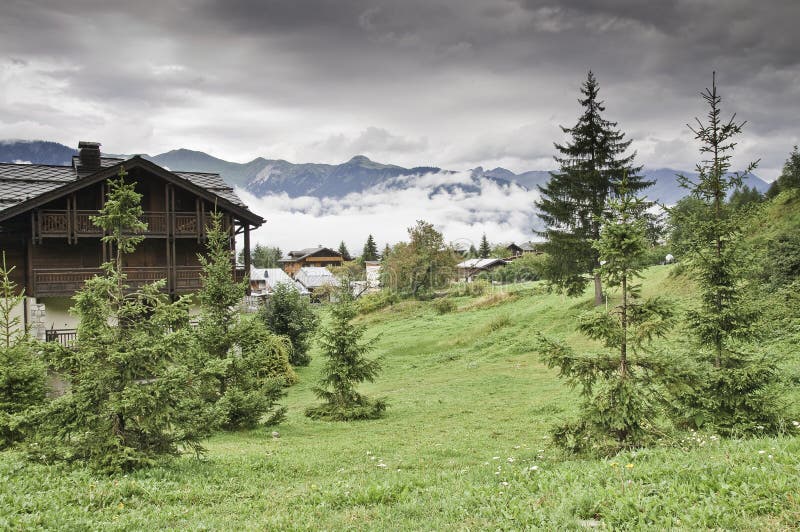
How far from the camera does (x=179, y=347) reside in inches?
360

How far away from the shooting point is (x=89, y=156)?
88.3 ft

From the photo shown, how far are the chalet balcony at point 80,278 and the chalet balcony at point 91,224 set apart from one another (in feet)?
5.60

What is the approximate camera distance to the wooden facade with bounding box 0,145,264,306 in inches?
882

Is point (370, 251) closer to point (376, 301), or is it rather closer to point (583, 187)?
point (376, 301)

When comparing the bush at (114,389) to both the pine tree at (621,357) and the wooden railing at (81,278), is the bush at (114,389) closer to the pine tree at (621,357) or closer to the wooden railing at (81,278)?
the pine tree at (621,357)

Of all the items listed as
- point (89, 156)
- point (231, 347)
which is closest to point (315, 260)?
point (89, 156)

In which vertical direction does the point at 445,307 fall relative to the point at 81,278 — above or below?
below

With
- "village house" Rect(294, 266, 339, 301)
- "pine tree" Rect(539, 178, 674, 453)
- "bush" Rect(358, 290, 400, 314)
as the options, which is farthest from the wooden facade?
"village house" Rect(294, 266, 339, 301)

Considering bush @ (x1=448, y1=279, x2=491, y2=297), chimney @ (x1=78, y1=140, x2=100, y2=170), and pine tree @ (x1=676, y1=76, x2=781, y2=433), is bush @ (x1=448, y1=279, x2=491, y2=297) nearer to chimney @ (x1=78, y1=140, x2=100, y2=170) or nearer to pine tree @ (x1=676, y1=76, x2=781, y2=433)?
chimney @ (x1=78, y1=140, x2=100, y2=170)

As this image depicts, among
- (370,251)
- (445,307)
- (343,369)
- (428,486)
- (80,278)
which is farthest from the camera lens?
(370,251)

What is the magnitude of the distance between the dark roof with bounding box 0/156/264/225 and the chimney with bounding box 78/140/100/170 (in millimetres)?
437

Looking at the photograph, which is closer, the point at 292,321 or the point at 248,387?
the point at 248,387

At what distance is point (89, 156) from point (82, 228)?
6.10m

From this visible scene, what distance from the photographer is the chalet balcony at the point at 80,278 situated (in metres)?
22.2
